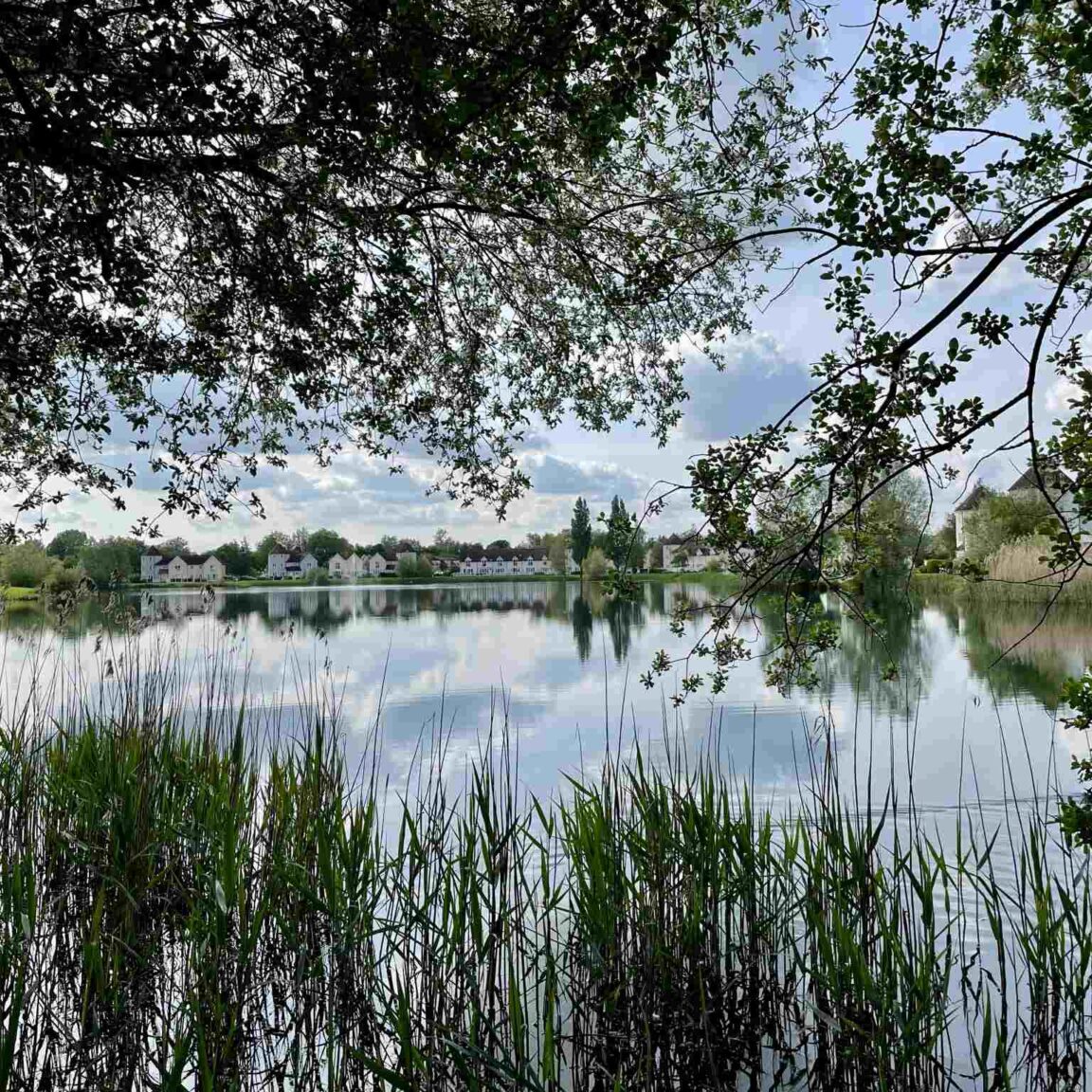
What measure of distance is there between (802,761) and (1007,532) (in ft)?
58.7

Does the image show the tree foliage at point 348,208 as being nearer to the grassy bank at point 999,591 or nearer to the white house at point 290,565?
the grassy bank at point 999,591

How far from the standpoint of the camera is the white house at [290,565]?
4047 cm

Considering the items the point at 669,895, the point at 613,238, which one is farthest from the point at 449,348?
the point at 669,895

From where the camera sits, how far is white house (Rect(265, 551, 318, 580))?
40.5 meters

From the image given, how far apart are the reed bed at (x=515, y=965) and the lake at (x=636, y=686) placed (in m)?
0.49

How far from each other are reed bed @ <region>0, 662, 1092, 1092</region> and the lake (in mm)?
488

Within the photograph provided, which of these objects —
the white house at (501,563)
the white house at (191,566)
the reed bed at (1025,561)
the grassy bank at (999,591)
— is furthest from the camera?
the white house at (501,563)

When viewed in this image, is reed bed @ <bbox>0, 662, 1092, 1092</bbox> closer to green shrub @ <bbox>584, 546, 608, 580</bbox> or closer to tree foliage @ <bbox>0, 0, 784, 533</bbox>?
tree foliage @ <bbox>0, 0, 784, 533</bbox>

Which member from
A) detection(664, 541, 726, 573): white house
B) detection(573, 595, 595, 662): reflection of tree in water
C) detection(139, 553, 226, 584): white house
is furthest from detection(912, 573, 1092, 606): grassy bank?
detection(139, 553, 226, 584): white house

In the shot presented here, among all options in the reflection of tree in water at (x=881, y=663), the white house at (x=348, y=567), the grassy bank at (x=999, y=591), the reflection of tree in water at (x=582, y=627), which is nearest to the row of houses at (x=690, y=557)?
the reflection of tree in water at (x=881, y=663)

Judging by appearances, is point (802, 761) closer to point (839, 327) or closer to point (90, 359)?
point (839, 327)

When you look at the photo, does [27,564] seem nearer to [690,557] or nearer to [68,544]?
[68,544]

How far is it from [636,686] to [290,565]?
39852mm

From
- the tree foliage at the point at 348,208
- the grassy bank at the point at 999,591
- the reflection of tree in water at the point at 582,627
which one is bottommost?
the reflection of tree in water at the point at 582,627
